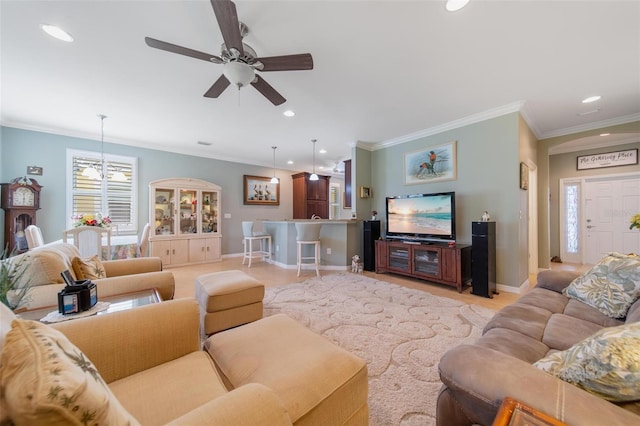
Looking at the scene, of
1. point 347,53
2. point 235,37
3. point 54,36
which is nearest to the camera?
point 235,37

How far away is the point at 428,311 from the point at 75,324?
283 cm

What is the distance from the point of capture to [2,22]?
6.18 feet

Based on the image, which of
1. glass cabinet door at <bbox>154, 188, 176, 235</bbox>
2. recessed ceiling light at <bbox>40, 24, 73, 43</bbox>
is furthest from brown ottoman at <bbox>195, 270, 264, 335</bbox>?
glass cabinet door at <bbox>154, 188, 176, 235</bbox>

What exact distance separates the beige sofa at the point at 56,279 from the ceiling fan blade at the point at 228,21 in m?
1.97

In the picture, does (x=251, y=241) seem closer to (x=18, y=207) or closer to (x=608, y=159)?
(x=18, y=207)

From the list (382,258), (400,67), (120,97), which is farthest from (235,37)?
(382,258)

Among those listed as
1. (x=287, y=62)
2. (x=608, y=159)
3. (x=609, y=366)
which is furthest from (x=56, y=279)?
(x=608, y=159)

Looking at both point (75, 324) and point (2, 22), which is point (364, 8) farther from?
point (2, 22)

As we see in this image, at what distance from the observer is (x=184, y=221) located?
5.36 meters

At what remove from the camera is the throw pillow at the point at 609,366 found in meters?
0.68

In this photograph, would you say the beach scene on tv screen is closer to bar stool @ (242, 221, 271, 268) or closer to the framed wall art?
bar stool @ (242, 221, 271, 268)

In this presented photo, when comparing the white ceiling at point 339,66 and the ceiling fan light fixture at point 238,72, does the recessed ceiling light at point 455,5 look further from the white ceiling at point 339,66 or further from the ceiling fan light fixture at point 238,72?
the ceiling fan light fixture at point 238,72

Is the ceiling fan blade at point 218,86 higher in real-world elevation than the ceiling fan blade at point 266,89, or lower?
higher

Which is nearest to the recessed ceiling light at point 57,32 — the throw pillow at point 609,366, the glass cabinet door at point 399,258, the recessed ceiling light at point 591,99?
the throw pillow at point 609,366
